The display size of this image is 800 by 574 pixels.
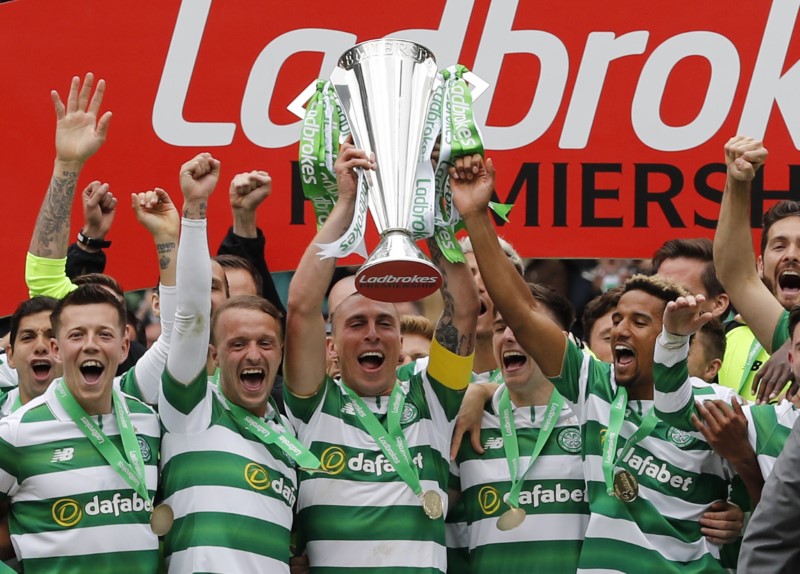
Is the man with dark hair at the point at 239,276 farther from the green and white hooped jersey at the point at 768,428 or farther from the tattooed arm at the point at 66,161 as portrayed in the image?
the green and white hooped jersey at the point at 768,428

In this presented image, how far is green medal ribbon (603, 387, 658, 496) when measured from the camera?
4883 mm

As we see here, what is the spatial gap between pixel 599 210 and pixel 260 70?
1.65m

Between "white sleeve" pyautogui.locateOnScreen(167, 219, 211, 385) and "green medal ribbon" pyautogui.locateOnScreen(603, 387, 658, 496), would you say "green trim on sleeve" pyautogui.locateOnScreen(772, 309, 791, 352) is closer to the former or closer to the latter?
"green medal ribbon" pyautogui.locateOnScreen(603, 387, 658, 496)

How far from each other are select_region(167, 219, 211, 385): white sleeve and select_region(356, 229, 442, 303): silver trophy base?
61cm

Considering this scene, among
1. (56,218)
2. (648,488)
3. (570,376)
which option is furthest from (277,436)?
(56,218)

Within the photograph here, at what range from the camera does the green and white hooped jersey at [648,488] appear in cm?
486

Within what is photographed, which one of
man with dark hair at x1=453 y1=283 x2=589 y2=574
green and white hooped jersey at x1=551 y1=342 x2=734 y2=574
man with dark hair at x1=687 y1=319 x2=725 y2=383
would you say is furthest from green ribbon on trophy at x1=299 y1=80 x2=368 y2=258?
man with dark hair at x1=687 y1=319 x2=725 y2=383

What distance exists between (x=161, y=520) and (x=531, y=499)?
1279 millimetres

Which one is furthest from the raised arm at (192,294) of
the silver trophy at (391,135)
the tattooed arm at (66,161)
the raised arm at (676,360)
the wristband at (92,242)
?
the raised arm at (676,360)

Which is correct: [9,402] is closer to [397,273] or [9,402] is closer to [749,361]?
[397,273]

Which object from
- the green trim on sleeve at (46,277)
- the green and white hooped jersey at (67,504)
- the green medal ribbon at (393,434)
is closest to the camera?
the green and white hooped jersey at (67,504)

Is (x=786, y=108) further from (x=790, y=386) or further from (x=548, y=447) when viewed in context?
(x=548, y=447)

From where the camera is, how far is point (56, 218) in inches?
233

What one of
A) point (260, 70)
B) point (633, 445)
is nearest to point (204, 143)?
point (260, 70)
